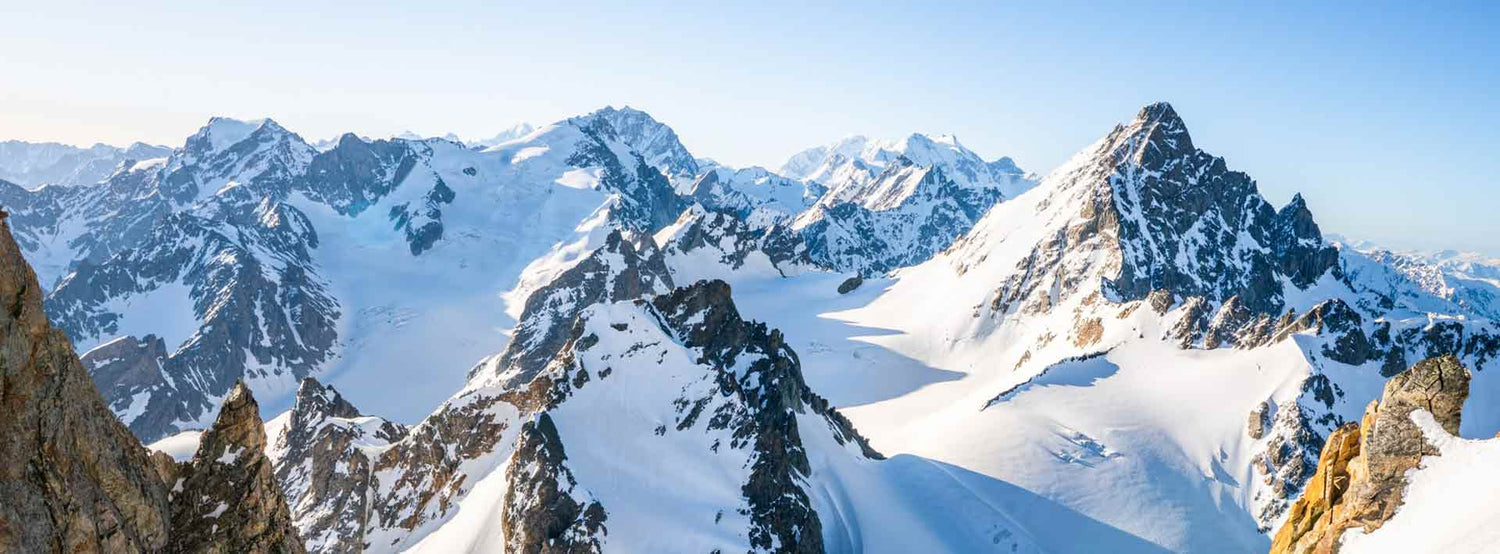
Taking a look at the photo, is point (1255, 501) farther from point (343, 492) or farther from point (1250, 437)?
point (343, 492)

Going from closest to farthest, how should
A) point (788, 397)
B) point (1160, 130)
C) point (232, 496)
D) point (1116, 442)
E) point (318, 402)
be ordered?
point (232, 496) → point (788, 397) → point (318, 402) → point (1116, 442) → point (1160, 130)

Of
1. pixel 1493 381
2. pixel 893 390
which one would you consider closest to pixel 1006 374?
pixel 893 390

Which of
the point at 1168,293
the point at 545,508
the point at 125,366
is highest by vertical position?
the point at 125,366

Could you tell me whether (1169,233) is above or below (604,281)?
below

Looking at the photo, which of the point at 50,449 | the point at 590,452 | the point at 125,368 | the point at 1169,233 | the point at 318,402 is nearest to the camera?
the point at 50,449

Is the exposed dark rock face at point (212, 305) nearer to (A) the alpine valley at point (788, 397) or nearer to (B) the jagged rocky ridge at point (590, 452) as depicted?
(A) the alpine valley at point (788, 397)

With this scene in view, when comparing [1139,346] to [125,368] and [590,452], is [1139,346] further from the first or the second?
[125,368]

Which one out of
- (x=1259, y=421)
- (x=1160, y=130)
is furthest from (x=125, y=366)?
(x=1160, y=130)
